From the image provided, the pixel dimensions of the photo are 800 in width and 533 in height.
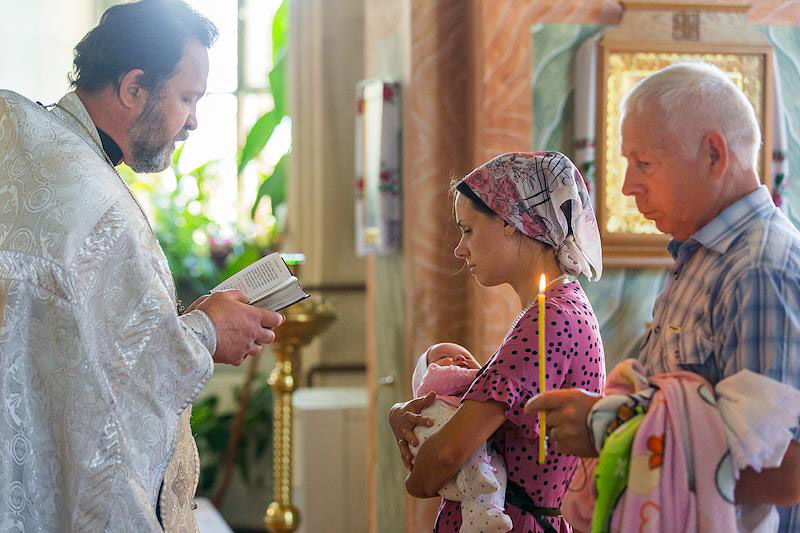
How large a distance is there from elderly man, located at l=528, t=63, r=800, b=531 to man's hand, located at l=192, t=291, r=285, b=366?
833mm

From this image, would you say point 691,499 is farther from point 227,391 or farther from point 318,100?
point 227,391

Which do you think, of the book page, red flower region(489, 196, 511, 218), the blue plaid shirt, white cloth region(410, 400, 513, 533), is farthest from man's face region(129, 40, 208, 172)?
the blue plaid shirt

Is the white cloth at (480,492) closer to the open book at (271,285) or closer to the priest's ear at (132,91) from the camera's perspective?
the open book at (271,285)

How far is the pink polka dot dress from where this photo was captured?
197cm

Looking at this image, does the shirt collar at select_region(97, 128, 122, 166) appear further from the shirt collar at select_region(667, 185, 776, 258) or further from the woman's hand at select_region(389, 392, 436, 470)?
the shirt collar at select_region(667, 185, 776, 258)

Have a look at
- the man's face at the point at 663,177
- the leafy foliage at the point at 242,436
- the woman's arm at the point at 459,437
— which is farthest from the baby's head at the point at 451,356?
the leafy foliage at the point at 242,436

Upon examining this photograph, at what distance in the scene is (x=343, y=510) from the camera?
5.02m

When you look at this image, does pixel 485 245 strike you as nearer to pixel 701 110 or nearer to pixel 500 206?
pixel 500 206

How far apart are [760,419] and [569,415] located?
0.31 m

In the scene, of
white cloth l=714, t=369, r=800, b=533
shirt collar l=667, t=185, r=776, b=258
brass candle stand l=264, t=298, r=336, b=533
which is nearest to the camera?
white cloth l=714, t=369, r=800, b=533

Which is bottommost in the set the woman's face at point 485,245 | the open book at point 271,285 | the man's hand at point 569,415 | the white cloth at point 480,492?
the white cloth at point 480,492

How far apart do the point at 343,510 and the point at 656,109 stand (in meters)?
3.66

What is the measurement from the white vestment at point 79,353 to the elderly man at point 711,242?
0.91 meters

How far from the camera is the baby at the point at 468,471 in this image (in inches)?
78.7
